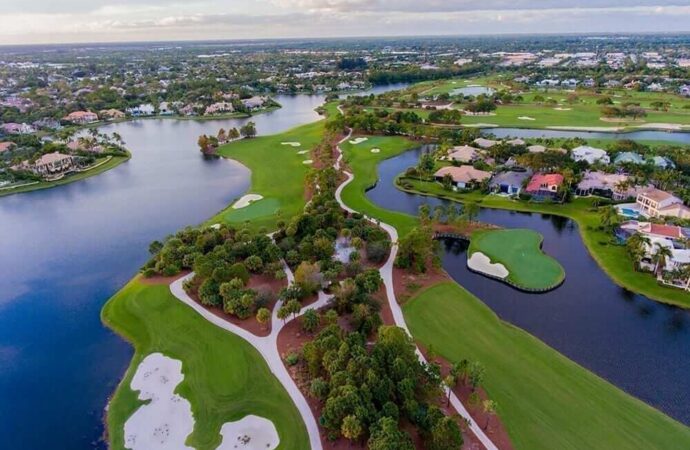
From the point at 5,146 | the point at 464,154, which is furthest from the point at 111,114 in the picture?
the point at 464,154

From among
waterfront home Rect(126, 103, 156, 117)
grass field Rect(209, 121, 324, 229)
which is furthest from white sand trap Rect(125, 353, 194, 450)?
waterfront home Rect(126, 103, 156, 117)

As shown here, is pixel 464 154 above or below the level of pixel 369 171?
above

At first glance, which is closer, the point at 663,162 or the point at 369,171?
the point at 663,162

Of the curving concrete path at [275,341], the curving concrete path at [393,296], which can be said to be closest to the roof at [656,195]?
the curving concrete path at [393,296]

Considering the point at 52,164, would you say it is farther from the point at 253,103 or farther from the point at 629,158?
the point at 629,158

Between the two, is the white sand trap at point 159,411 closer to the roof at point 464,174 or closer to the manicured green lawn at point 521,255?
the manicured green lawn at point 521,255

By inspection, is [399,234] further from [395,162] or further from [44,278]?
[44,278]
